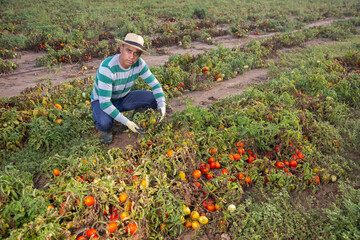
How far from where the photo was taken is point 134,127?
11.9 feet

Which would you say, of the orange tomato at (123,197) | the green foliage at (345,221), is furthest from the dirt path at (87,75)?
the green foliage at (345,221)

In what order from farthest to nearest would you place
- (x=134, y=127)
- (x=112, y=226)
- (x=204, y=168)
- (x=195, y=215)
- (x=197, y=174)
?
(x=134, y=127)
(x=204, y=168)
(x=197, y=174)
(x=195, y=215)
(x=112, y=226)

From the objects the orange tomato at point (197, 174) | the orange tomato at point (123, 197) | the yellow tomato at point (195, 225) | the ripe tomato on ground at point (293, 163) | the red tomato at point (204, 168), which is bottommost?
the yellow tomato at point (195, 225)

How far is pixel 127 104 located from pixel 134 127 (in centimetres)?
84

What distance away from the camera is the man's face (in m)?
3.42

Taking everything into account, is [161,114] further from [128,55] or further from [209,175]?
[209,175]

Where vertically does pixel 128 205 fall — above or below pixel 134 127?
below

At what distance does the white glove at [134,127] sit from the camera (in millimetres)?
3607

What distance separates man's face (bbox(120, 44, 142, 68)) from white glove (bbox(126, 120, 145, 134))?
2.91 feet

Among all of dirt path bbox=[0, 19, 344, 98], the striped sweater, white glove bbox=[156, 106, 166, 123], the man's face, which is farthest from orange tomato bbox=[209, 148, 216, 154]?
dirt path bbox=[0, 19, 344, 98]

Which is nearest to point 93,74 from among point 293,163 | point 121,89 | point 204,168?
point 121,89

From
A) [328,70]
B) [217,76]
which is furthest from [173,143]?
[328,70]

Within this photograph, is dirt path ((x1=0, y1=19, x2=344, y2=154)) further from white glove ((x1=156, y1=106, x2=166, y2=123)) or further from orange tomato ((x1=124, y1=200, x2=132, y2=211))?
orange tomato ((x1=124, y1=200, x2=132, y2=211))

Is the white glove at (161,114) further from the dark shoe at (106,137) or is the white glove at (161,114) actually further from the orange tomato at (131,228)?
the orange tomato at (131,228)
